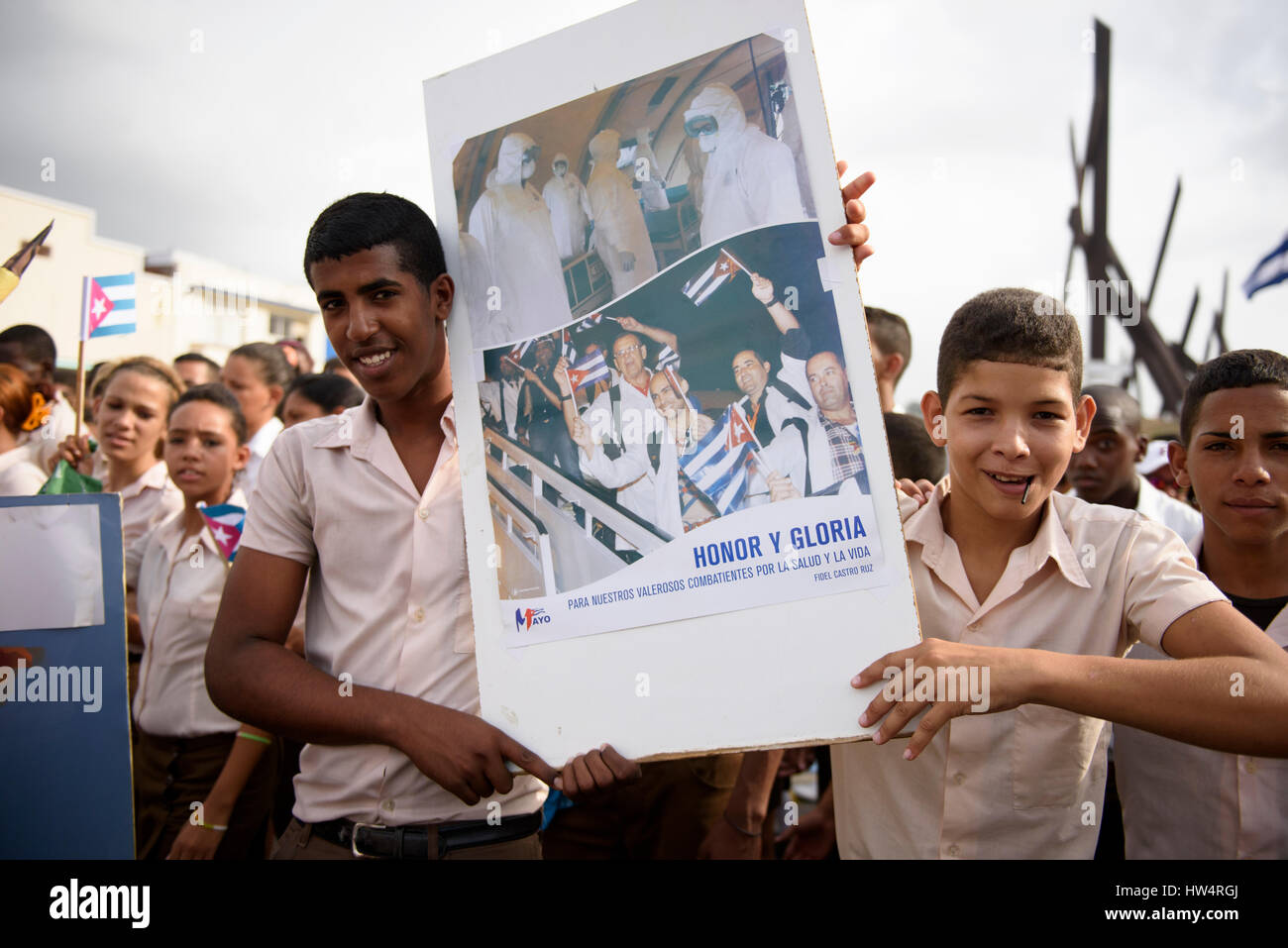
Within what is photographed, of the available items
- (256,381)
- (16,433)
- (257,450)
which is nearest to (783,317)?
(16,433)

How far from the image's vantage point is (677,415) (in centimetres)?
169

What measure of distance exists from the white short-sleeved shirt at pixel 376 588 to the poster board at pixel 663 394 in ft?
0.46

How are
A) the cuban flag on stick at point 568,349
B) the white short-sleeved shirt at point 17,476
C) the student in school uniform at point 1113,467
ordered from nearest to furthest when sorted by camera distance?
Answer: 1. the cuban flag on stick at point 568,349
2. the white short-sleeved shirt at point 17,476
3. the student in school uniform at point 1113,467

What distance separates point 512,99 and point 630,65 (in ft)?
0.91

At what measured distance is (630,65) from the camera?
1.77 metres

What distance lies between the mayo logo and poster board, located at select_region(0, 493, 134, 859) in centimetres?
111

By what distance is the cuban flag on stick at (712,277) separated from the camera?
1.68 metres

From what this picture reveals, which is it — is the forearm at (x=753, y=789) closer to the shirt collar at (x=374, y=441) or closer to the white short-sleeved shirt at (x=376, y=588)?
the white short-sleeved shirt at (x=376, y=588)

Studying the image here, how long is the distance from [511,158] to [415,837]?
1484 mm

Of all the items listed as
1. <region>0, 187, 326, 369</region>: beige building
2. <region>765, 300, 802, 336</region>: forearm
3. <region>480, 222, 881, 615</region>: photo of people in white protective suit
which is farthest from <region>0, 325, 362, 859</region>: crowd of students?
<region>0, 187, 326, 369</region>: beige building

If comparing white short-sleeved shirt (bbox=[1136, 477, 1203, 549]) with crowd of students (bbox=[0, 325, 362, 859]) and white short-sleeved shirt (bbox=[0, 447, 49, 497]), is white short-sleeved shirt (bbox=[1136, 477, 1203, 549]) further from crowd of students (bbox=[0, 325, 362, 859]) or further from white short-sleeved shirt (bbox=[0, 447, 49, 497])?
white short-sleeved shirt (bbox=[0, 447, 49, 497])

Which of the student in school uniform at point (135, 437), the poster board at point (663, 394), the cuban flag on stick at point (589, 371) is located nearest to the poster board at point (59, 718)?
the poster board at point (663, 394)

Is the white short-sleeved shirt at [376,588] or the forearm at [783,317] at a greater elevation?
the forearm at [783,317]

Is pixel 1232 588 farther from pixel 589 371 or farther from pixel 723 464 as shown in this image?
pixel 589 371
